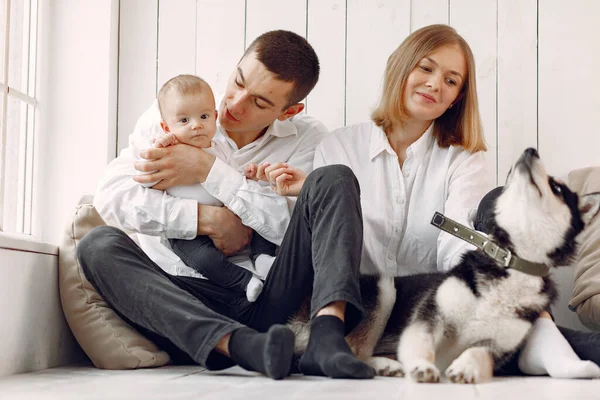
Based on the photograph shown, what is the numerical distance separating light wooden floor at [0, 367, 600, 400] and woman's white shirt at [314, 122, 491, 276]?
60cm

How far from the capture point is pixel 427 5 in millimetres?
2762

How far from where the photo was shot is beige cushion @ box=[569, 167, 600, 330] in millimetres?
2234

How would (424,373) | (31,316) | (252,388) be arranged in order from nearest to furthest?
(252,388), (424,373), (31,316)

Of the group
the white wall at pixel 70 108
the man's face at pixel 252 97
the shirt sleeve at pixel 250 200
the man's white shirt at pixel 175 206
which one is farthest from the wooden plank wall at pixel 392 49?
the shirt sleeve at pixel 250 200

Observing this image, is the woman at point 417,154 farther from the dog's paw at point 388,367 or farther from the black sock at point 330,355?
the black sock at point 330,355

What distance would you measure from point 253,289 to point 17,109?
1.08 m

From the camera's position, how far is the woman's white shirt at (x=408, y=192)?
2.27 m

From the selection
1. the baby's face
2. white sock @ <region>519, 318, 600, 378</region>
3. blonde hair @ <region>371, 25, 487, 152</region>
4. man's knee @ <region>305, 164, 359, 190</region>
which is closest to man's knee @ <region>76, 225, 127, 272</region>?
the baby's face

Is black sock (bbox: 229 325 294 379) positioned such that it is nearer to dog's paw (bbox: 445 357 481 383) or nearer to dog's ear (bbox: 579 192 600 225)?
dog's paw (bbox: 445 357 481 383)

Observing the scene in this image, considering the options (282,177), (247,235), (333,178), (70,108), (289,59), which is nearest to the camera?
(333,178)

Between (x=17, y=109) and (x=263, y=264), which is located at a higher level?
(x=17, y=109)

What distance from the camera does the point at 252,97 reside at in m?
2.27

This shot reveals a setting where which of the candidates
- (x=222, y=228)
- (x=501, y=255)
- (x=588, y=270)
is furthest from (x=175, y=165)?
(x=588, y=270)

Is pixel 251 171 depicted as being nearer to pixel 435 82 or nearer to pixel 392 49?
pixel 435 82
